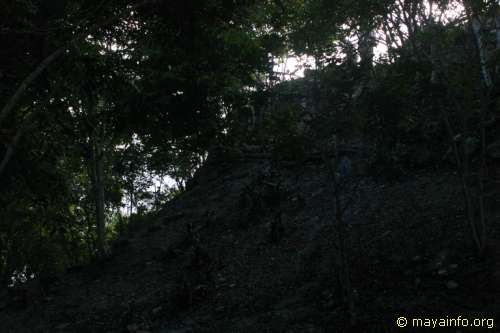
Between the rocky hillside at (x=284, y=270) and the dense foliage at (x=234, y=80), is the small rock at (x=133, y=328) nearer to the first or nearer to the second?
the rocky hillside at (x=284, y=270)


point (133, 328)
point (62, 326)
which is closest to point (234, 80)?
point (133, 328)

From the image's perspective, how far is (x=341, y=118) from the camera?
19.4 feet

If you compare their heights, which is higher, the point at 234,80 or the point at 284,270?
the point at 234,80

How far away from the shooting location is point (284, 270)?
8672mm

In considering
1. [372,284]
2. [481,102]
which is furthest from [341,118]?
[372,284]

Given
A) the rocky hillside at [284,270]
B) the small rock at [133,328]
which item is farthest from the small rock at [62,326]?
the small rock at [133,328]

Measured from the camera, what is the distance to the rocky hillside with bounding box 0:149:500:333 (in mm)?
6098

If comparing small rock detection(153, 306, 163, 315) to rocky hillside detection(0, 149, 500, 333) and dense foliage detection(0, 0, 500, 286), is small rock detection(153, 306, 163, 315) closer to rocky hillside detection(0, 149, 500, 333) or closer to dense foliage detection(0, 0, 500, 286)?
rocky hillside detection(0, 149, 500, 333)

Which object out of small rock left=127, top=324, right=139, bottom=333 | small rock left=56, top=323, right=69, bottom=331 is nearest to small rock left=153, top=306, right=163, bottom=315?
small rock left=127, top=324, right=139, bottom=333

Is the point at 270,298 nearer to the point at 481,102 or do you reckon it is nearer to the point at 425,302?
the point at 425,302

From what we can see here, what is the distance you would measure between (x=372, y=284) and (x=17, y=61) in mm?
6311

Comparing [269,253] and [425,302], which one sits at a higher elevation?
[269,253]

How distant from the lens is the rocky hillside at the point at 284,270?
6098mm

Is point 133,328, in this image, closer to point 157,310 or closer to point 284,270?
point 157,310
